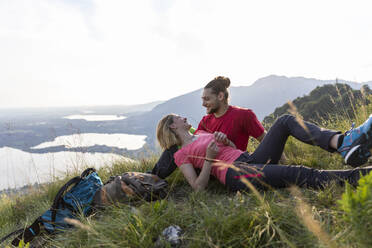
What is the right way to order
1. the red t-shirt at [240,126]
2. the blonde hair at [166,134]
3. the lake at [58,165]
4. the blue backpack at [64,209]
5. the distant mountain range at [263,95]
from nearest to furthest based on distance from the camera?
the blue backpack at [64,209] → the blonde hair at [166,134] → the red t-shirt at [240,126] → the lake at [58,165] → the distant mountain range at [263,95]

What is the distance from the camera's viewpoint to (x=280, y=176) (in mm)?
2443

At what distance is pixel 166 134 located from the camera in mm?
3355

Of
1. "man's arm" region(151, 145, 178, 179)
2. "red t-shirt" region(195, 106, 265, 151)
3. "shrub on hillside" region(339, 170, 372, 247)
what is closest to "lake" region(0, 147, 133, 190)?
"man's arm" region(151, 145, 178, 179)

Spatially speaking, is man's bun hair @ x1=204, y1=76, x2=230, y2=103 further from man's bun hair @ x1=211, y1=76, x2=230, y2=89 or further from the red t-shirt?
the red t-shirt

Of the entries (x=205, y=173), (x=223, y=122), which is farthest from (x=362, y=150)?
(x=223, y=122)

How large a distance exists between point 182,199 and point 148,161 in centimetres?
206

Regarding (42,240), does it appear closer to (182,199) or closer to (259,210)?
(182,199)

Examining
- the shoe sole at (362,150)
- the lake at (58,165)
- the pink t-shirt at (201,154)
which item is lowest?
the lake at (58,165)

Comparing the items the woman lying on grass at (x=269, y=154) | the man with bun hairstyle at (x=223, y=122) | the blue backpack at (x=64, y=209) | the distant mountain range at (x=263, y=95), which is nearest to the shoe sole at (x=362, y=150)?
the woman lying on grass at (x=269, y=154)

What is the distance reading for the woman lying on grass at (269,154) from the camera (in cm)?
204

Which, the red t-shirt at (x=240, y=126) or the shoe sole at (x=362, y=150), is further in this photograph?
the red t-shirt at (x=240, y=126)

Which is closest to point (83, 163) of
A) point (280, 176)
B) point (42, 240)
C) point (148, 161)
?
point (148, 161)

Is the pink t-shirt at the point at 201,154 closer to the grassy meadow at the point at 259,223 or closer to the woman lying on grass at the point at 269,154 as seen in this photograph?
the woman lying on grass at the point at 269,154

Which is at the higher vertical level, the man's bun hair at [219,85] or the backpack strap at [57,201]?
the man's bun hair at [219,85]
